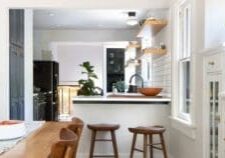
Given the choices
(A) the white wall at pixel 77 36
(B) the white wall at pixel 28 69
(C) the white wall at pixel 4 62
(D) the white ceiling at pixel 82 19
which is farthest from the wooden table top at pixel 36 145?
(A) the white wall at pixel 77 36

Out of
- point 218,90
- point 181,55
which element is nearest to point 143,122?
point 181,55

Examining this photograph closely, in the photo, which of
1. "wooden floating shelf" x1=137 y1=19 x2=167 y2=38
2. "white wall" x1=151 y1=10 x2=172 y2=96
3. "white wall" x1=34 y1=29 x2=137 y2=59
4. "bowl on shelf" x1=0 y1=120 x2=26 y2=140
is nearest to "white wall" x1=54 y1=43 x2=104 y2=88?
"white wall" x1=34 y1=29 x2=137 y2=59

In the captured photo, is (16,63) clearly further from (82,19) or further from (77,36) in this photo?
(77,36)

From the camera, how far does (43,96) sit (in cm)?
846

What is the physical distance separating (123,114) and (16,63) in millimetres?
1969

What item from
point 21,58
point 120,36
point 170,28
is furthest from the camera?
point 120,36

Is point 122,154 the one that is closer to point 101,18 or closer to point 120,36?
point 101,18

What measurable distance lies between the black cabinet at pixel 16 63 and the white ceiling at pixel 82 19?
1.68 m

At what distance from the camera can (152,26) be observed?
17.3 ft

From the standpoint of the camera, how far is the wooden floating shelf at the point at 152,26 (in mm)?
5051

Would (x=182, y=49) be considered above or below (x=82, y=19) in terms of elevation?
below

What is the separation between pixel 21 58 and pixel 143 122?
246 centimetres

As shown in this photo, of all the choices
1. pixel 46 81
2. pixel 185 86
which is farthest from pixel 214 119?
pixel 46 81

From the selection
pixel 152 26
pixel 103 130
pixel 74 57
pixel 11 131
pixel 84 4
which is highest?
pixel 84 4
